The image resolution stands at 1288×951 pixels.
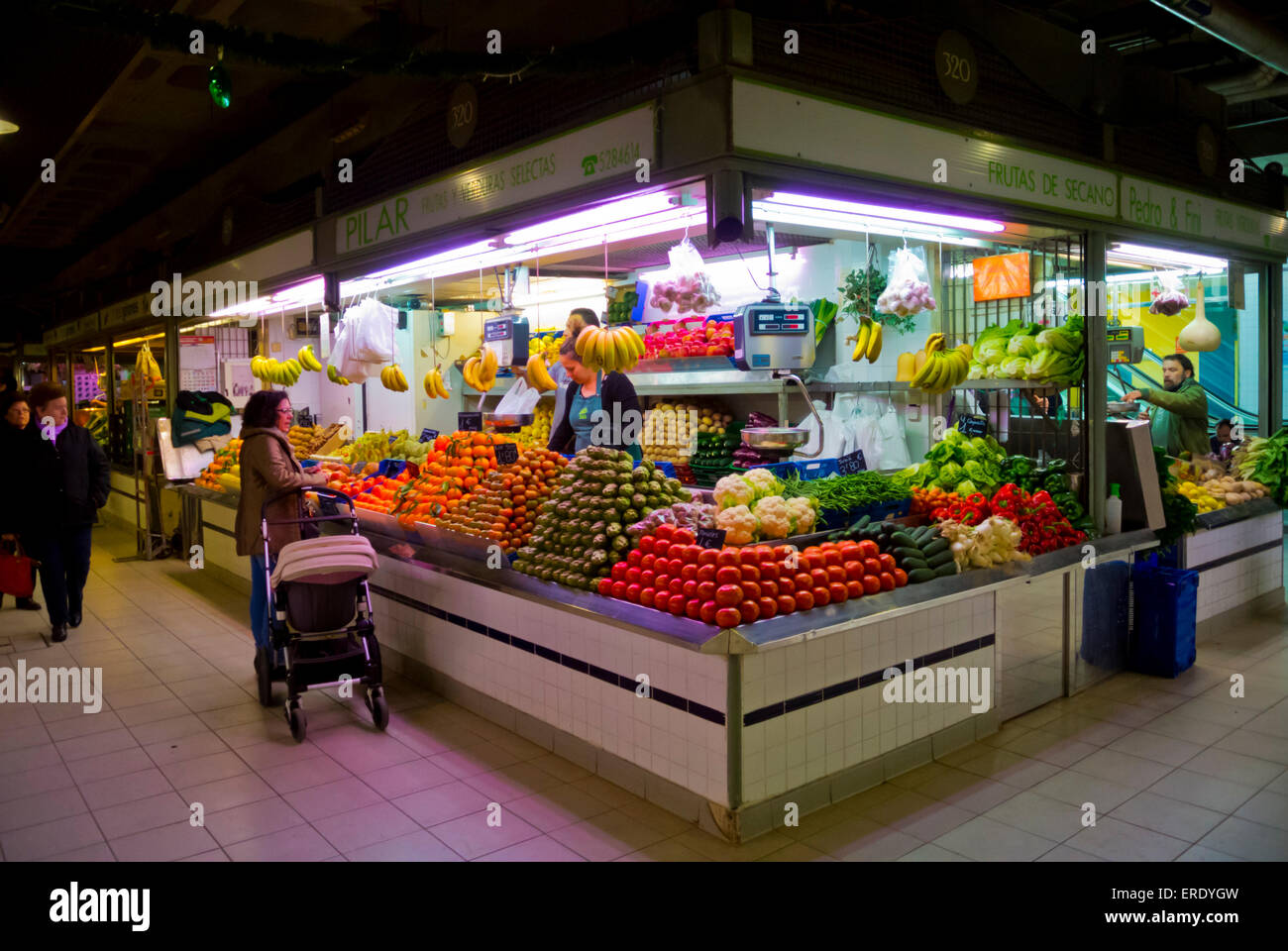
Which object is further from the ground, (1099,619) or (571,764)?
(1099,619)

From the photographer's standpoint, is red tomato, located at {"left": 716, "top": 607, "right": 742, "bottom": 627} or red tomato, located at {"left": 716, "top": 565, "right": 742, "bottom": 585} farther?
red tomato, located at {"left": 716, "top": 565, "right": 742, "bottom": 585}

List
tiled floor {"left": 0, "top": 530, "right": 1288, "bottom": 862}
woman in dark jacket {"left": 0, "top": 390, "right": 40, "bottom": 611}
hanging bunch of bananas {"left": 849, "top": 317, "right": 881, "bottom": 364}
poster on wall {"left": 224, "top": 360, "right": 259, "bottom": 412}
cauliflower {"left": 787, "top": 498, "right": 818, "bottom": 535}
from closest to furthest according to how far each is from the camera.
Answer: tiled floor {"left": 0, "top": 530, "right": 1288, "bottom": 862}
cauliflower {"left": 787, "top": 498, "right": 818, "bottom": 535}
hanging bunch of bananas {"left": 849, "top": 317, "right": 881, "bottom": 364}
woman in dark jacket {"left": 0, "top": 390, "right": 40, "bottom": 611}
poster on wall {"left": 224, "top": 360, "right": 259, "bottom": 412}

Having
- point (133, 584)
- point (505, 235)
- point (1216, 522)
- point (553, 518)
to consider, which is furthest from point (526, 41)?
point (133, 584)

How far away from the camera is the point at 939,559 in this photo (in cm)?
470

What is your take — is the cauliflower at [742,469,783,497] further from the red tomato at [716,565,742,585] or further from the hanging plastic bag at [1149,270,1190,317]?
the hanging plastic bag at [1149,270,1190,317]

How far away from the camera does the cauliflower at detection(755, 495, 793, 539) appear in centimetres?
462

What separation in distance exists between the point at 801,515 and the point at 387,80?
4.18 meters

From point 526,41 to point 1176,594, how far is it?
4945 mm

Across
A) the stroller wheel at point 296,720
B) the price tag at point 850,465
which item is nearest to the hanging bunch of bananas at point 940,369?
the price tag at point 850,465

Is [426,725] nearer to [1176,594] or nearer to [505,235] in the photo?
[505,235]

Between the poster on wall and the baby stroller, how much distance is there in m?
6.69

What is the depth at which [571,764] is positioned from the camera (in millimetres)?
4539

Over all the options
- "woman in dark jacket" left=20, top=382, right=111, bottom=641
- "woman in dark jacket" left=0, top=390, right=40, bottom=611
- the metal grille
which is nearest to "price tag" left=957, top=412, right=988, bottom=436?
the metal grille
